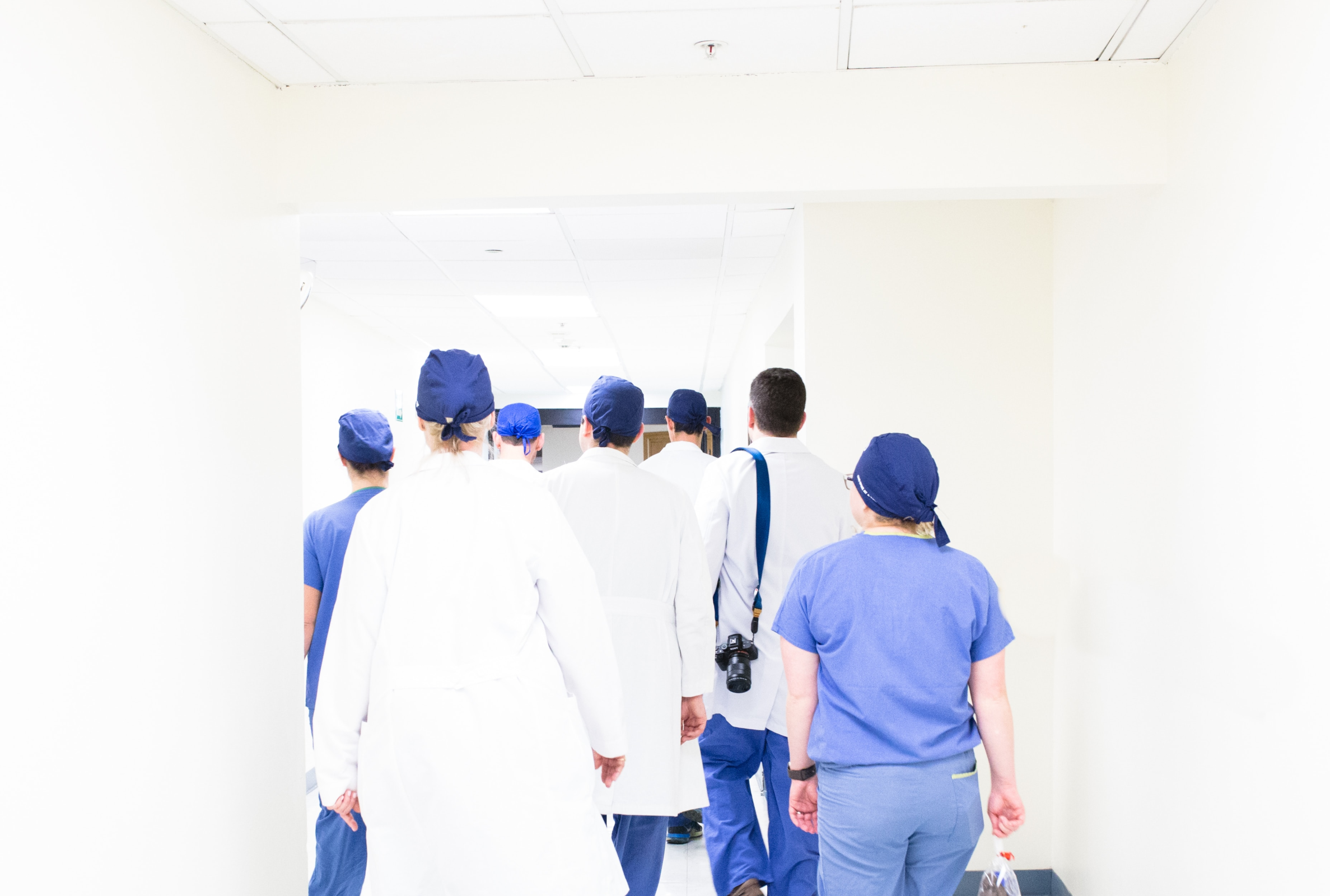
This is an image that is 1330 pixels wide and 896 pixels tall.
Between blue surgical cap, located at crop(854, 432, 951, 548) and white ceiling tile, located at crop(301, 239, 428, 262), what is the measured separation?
297 cm

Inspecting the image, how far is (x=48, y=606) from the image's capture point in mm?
1542

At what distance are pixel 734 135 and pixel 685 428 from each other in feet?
4.66

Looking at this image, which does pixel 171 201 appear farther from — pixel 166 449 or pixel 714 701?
pixel 714 701

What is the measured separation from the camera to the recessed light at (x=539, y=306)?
5.73m

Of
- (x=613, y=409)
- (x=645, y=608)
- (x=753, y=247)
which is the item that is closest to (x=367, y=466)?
(x=613, y=409)

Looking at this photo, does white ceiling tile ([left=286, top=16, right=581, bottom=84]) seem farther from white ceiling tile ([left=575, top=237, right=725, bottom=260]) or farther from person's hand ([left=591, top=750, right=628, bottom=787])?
white ceiling tile ([left=575, top=237, right=725, bottom=260])

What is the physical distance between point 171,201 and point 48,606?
87cm

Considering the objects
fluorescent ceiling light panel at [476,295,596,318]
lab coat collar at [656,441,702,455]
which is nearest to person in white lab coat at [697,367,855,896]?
lab coat collar at [656,441,702,455]

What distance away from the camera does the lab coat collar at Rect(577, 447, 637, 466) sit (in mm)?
2654

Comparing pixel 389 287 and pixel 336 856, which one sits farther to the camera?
pixel 389 287

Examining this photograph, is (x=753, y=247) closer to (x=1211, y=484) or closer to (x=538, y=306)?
(x=538, y=306)

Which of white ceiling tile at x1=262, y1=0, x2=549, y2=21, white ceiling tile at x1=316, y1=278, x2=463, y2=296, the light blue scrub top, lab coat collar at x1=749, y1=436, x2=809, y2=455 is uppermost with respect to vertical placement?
white ceiling tile at x1=262, y1=0, x2=549, y2=21

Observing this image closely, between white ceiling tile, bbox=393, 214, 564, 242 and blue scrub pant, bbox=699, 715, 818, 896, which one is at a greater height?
white ceiling tile, bbox=393, 214, 564, 242

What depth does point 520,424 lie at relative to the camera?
403 cm
